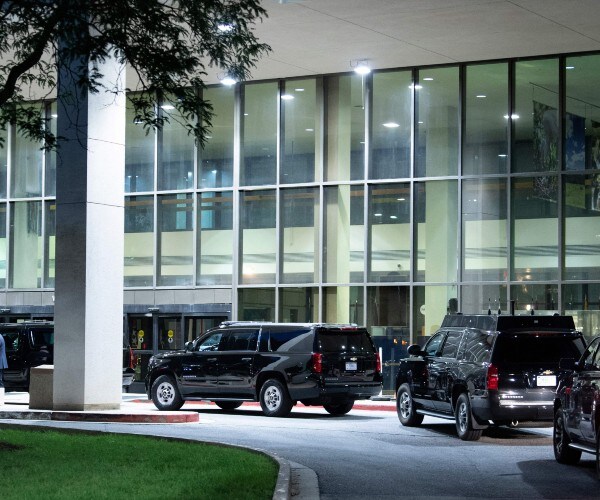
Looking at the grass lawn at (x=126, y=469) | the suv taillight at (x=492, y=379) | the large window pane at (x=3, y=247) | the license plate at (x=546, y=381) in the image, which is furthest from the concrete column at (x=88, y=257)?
the large window pane at (x=3, y=247)

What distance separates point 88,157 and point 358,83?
11.0 m

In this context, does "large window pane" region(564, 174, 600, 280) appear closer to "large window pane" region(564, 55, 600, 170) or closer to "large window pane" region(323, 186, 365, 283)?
"large window pane" region(564, 55, 600, 170)

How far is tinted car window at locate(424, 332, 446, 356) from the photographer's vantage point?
21462 mm

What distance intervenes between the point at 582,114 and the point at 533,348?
12329 millimetres

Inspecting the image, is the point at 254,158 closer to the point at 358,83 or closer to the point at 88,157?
the point at 358,83

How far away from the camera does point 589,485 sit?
13.8 m

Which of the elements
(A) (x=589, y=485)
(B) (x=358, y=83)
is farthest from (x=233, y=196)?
(A) (x=589, y=485)

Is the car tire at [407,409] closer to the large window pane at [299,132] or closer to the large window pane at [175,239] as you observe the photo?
the large window pane at [299,132]

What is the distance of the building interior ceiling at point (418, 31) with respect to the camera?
26156 mm

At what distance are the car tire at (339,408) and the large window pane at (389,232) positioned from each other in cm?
677

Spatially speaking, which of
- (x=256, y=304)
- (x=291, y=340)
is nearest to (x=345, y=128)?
(x=256, y=304)

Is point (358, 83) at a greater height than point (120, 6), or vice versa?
point (358, 83)

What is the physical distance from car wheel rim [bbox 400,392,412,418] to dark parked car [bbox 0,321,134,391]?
10012 millimetres

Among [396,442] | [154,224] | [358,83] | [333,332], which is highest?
[358,83]
